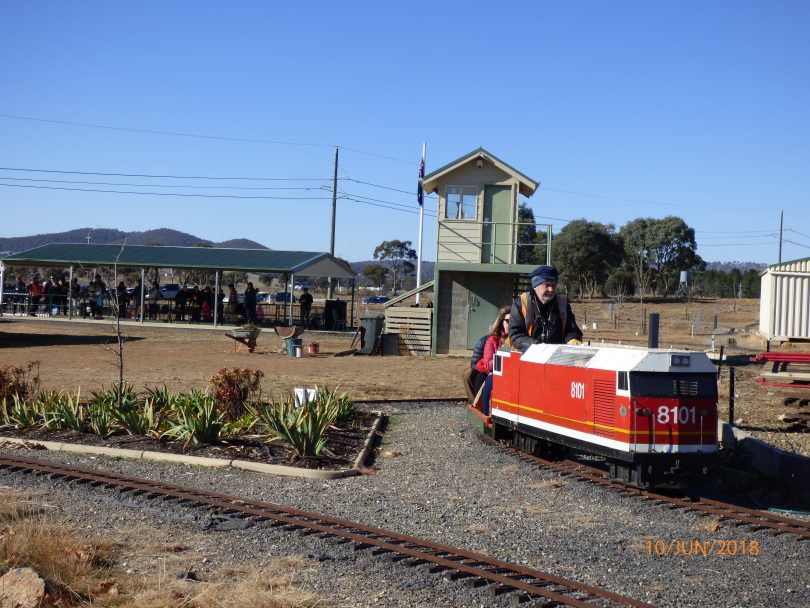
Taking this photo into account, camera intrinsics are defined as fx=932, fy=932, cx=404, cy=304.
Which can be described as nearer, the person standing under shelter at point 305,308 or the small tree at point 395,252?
the person standing under shelter at point 305,308

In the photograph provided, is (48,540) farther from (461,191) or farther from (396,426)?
(461,191)

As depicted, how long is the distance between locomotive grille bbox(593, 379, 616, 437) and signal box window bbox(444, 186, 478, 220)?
19.6m

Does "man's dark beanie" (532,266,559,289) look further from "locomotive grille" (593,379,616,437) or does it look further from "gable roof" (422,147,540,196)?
"gable roof" (422,147,540,196)

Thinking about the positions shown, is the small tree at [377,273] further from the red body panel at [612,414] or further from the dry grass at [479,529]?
the dry grass at [479,529]

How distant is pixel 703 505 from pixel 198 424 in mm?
6242

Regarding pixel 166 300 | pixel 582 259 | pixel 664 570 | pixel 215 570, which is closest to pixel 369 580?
pixel 215 570

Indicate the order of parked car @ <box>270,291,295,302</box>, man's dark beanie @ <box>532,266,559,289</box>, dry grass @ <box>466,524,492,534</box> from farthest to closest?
1. parked car @ <box>270,291,295,302</box>
2. man's dark beanie @ <box>532,266,559,289</box>
3. dry grass @ <box>466,524,492,534</box>

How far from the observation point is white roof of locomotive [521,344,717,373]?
8.62 m

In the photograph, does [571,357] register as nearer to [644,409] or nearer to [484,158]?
[644,409]

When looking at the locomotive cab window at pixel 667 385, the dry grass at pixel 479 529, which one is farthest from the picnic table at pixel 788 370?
the dry grass at pixel 479 529

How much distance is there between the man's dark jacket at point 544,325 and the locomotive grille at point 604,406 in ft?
5.33

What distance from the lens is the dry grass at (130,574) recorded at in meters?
5.89

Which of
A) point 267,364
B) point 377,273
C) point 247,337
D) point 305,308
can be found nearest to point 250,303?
point 305,308
